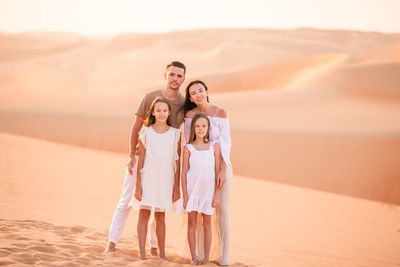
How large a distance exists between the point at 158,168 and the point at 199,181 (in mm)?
504

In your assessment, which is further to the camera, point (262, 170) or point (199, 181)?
point (262, 170)

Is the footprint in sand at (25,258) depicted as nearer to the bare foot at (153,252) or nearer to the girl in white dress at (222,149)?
the bare foot at (153,252)

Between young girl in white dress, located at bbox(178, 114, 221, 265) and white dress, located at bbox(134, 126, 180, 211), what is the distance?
0.16 metres

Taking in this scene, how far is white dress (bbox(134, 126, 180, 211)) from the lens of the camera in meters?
5.41

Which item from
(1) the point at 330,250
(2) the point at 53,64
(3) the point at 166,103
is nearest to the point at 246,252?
(1) the point at 330,250

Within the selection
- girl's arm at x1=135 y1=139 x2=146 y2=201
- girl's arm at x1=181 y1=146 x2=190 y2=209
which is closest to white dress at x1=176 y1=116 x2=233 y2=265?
girl's arm at x1=181 y1=146 x2=190 y2=209

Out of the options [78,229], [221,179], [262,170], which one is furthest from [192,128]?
[262,170]

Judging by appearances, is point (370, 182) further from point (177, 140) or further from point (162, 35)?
point (162, 35)

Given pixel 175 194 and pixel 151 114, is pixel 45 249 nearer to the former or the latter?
pixel 175 194

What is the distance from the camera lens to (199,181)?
5.40m

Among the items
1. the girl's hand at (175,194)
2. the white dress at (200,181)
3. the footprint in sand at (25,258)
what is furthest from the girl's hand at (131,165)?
the footprint in sand at (25,258)

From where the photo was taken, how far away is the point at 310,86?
2519cm

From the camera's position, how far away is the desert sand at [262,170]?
718 cm

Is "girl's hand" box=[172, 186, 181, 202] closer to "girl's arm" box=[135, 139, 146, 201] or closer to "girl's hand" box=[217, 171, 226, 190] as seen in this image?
"girl's arm" box=[135, 139, 146, 201]
